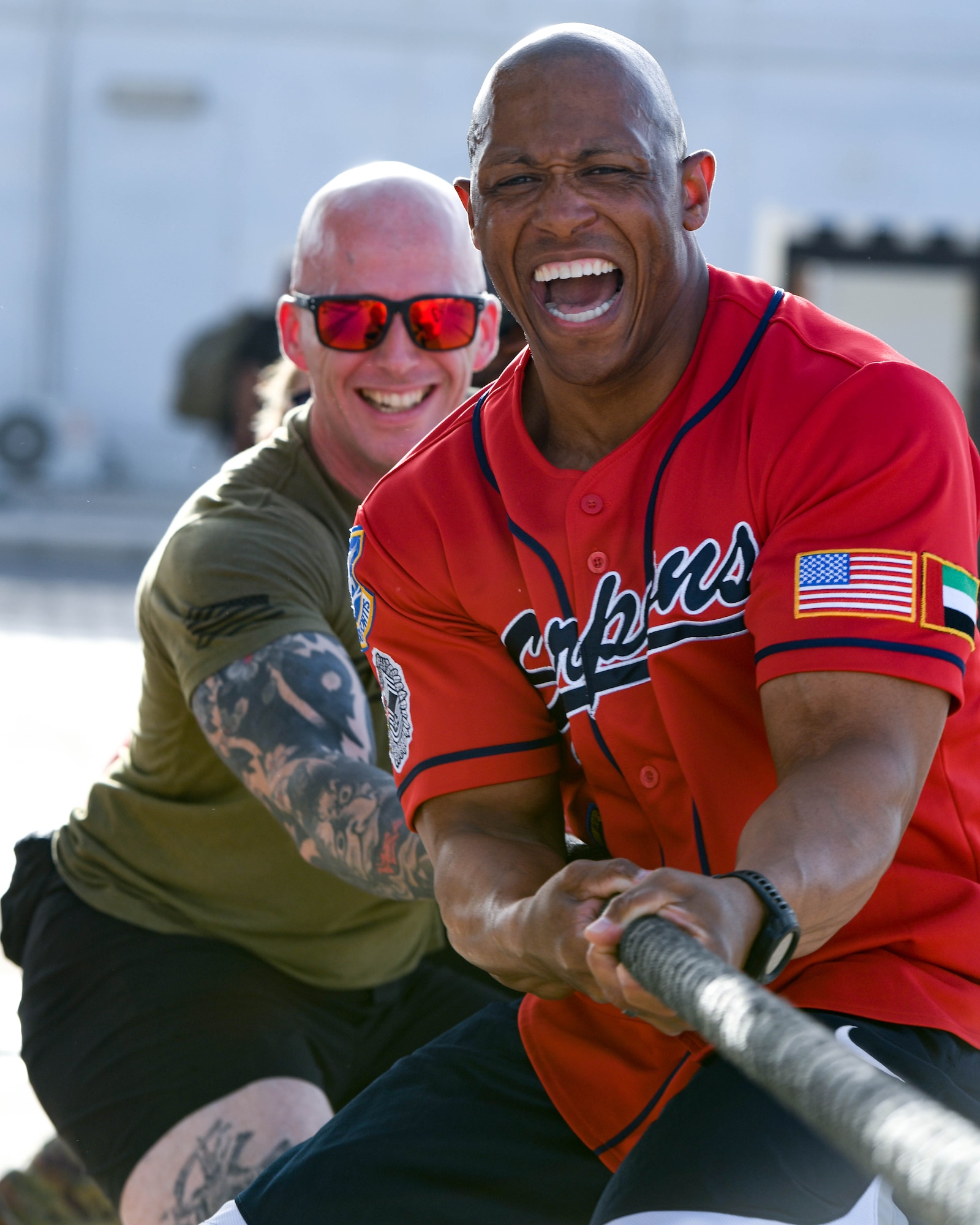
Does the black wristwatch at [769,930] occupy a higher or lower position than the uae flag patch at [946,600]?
lower

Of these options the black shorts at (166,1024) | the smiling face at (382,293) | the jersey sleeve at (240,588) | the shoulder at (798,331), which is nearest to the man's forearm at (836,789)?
the shoulder at (798,331)

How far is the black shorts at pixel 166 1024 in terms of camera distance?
2.80m

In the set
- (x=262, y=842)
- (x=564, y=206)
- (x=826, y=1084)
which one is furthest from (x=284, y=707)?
(x=826, y=1084)

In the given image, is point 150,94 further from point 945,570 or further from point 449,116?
point 945,570

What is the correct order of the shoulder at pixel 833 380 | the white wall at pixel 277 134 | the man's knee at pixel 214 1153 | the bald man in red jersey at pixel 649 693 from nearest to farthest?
the bald man in red jersey at pixel 649 693 < the shoulder at pixel 833 380 < the man's knee at pixel 214 1153 < the white wall at pixel 277 134

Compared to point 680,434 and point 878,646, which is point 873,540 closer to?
point 878,646

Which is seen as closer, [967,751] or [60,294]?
[967,751]

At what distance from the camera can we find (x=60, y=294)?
743 inches

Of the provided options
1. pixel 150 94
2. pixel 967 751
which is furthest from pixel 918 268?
pixel 967 751

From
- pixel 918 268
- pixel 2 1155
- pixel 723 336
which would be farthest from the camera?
pixel 918 268

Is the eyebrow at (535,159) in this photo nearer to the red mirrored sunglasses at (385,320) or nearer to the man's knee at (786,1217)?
the man's knee at (786,1217)

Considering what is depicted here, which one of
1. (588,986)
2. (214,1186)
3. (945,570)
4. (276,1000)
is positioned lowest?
(214,1186)

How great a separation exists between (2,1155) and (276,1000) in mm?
1083

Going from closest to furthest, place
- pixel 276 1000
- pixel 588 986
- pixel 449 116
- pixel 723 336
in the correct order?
1. pixel 588 986
2. pixel 723 336
3. pixel 276 1000
4. pixel 449 116
